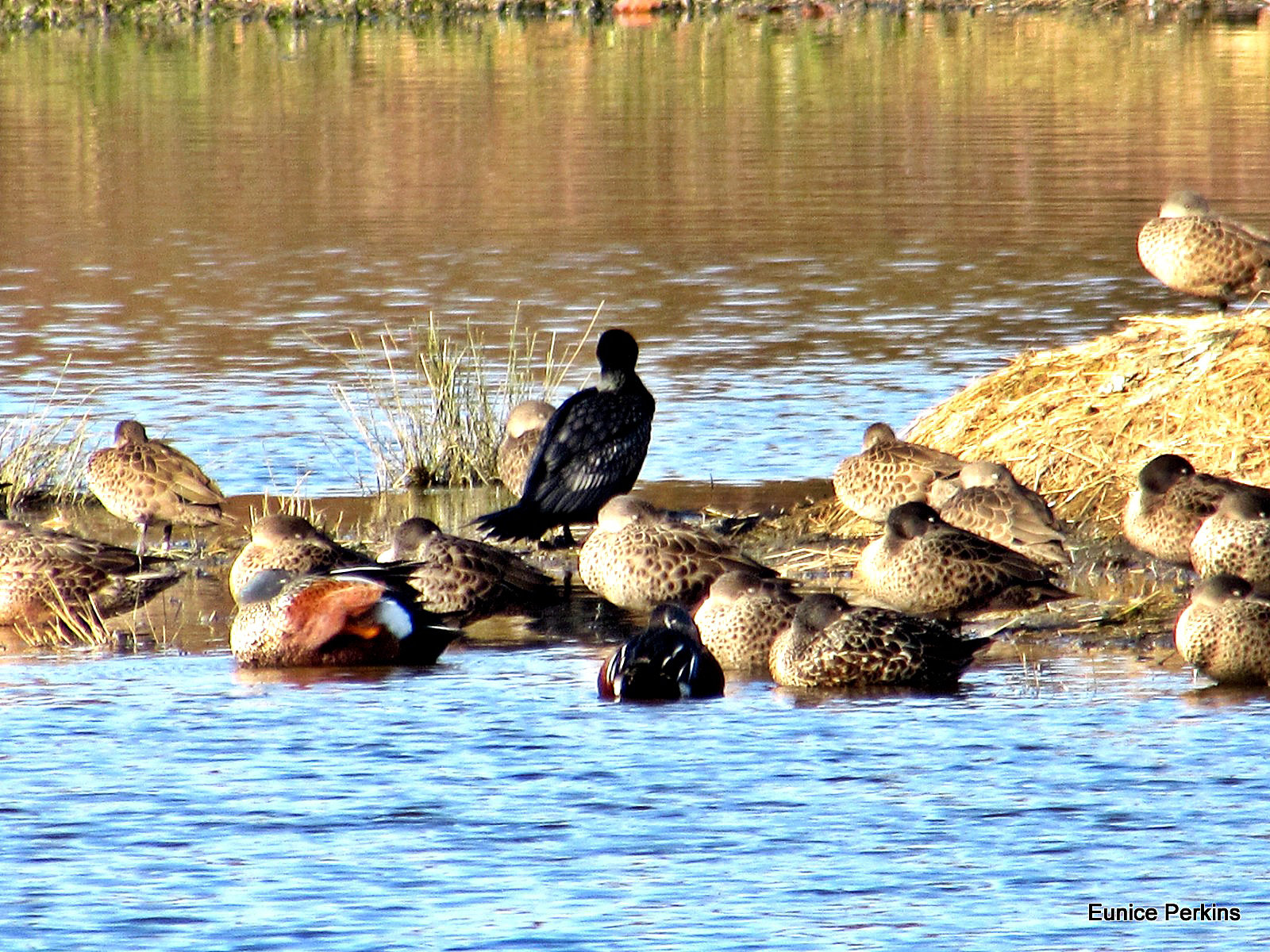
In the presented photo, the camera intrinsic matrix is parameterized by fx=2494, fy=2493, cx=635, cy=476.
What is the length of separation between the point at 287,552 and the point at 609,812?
3108mm

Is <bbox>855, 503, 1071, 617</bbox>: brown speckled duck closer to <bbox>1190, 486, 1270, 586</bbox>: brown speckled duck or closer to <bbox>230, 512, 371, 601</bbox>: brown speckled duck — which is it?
<bbox>1190, 486, 1270, 586</bbox>: brown speckled duck

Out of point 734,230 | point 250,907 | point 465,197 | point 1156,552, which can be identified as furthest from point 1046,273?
point 250,907

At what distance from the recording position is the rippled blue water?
704 cm

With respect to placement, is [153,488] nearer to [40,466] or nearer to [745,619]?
[40,466]

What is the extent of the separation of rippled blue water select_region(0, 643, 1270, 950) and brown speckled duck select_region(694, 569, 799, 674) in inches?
16.4

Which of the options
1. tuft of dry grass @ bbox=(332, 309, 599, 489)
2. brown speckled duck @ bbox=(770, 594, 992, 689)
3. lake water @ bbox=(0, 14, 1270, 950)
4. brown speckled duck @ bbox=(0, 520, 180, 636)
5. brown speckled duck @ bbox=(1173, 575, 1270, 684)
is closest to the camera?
lake water @ bbox=(0, 14, 1270, 950)

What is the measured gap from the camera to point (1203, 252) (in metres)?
13.2

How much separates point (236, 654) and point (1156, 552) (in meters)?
4.10

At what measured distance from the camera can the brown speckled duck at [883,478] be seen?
1207cm

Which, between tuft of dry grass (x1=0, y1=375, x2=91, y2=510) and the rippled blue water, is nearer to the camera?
the rippled blue water

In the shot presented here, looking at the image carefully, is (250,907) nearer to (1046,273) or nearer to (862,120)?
(1046,273)

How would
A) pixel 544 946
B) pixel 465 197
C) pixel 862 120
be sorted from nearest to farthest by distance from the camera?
pixel 544 946, pixel 465 197, pixel 862 120

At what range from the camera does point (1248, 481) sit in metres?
12.2

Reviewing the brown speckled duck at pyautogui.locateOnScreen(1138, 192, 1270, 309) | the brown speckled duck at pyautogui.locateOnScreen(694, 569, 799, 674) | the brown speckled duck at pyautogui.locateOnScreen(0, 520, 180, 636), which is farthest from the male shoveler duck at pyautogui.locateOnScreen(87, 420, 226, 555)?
the brown speckled duck at pyautogui.locateOnScreen(1138, 192, 1270, 309)
